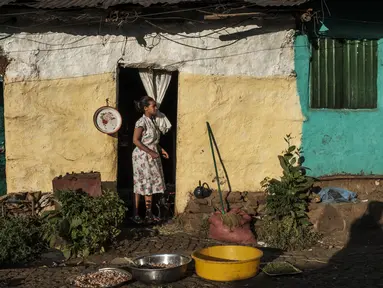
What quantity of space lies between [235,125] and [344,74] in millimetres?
1964

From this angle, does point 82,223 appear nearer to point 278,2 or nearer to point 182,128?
point 182,128

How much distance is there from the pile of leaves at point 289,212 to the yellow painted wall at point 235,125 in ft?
1.63

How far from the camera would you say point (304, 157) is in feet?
31.7

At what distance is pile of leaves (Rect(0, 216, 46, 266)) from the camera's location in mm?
7859

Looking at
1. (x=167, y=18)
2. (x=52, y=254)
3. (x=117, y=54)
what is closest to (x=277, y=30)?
(x=167, y=18)

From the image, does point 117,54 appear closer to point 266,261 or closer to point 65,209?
point 65,209

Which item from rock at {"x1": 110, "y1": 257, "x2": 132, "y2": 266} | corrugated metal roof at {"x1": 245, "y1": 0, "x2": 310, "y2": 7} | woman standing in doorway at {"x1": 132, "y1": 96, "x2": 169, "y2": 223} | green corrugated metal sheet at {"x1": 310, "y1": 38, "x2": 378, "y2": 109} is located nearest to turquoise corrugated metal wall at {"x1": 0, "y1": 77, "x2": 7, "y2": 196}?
woman standing in doorway at {"x1": 132, "y1": 96, "x2": 169, "y2": 223}

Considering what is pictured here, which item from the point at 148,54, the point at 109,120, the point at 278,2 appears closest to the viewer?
the point at 278,2

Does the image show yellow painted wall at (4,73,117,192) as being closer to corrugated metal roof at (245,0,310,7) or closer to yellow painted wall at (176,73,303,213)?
yellow painted wall at (176,73,303,213)

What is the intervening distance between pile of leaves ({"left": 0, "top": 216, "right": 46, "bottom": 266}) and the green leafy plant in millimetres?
165

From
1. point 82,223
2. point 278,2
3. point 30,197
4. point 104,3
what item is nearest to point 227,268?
point 82,223

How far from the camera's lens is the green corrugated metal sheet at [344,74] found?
32.2 ft

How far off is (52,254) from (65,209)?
2.18 ft

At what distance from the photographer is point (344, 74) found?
9.99 meters
